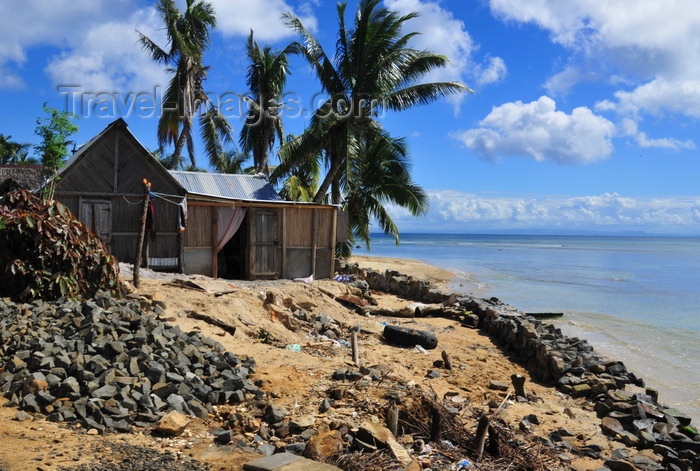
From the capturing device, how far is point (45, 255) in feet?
26.0

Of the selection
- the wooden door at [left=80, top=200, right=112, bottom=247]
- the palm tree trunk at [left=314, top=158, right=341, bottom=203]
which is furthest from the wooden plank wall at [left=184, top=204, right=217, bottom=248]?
the palm tree trunk at [left=314, top=158, right=341, bottom=203]

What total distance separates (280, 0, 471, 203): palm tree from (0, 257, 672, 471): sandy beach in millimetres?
6453

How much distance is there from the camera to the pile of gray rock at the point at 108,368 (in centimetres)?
493

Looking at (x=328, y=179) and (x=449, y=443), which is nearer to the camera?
(x=449, y=443)

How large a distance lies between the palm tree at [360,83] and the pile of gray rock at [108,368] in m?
11.5

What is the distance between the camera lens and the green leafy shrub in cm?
782

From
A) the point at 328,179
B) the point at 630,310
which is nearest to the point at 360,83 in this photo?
the point at 328,179

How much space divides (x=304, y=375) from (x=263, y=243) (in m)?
8.47

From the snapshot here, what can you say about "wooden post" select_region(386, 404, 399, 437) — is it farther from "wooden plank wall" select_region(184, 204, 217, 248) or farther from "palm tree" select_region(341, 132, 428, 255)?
"palm tree" select_region(341, 132, 428, 255)

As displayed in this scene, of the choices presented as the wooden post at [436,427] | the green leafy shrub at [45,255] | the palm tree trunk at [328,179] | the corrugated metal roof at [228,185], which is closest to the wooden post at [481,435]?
the wooden post at [436,427]

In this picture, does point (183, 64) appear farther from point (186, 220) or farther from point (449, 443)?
point (449, 443)

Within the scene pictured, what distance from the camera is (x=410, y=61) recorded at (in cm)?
1875

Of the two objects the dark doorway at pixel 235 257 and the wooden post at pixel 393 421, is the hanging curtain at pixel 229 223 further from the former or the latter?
the wooden post at pixel 393 421

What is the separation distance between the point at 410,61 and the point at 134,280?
1306 centimetres
